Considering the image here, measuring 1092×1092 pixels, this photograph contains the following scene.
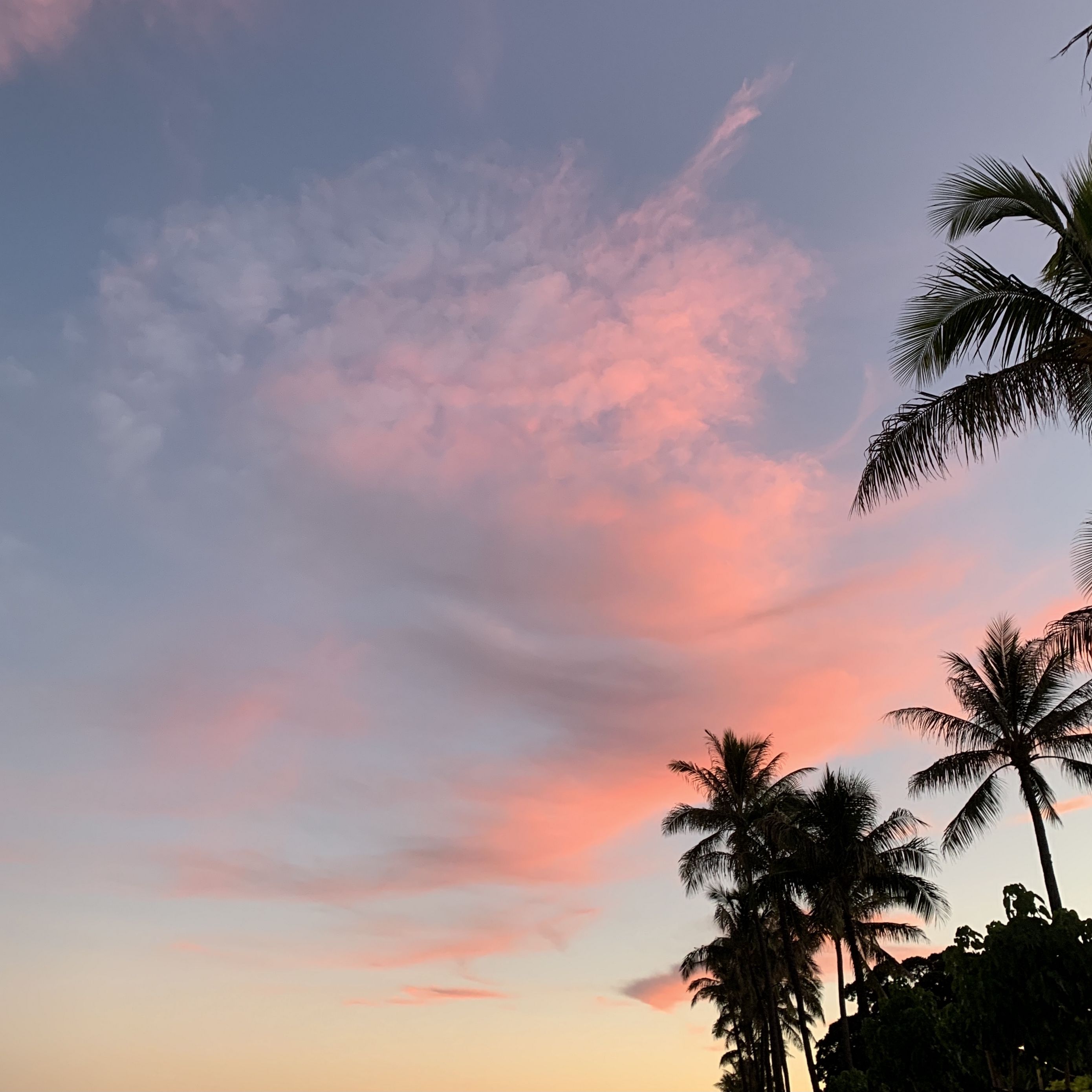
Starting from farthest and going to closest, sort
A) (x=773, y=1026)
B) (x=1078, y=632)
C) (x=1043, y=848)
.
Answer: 1. (x=773, y=1026)
2. (x=1043, y=848)
3. (x=1078, y=632)

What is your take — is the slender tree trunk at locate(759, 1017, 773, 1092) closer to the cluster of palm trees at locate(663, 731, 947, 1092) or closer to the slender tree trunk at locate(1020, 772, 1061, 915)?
the cluster of palm trees at locate(663, 731, 947, 1092)

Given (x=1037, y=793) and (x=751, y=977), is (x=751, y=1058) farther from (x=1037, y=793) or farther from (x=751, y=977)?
(x=1037, y=793)

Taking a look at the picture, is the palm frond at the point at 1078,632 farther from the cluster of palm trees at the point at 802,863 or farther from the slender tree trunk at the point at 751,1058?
the slender tree trunk at the point at 751,1058

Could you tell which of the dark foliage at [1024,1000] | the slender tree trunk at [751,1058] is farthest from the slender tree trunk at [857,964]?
the slender tree trunk at [751,1058]

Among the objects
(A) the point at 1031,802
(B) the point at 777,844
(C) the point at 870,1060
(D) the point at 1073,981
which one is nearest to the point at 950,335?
(D) the point at 1073,981

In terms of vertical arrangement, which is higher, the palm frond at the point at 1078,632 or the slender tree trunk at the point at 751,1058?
the palm frond at the point at 1078,632

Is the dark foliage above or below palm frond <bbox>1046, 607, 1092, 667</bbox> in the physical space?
below

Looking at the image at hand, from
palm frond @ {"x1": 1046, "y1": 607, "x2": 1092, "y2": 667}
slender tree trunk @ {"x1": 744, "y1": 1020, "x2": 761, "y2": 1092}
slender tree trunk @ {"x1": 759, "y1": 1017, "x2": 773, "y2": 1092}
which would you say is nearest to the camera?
palm frond @ {"x1": 1046, "y1": 607, "x2": 1092, "y2": 667}

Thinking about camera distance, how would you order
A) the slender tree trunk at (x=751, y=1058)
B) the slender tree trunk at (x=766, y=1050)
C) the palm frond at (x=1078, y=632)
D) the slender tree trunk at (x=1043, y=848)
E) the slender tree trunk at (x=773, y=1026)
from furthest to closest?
1. the slender tree trunk at (x=751, y=1058)
2. the slender tree trunk at (x=766, y=1050)
3. the slender tree trunk at (x=773, y=1026)
4. the slender tree trunk at (x=1043, y=848)
5. the palm frond at (x=1078, y=632)

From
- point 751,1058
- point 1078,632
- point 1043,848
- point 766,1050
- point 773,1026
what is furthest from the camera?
point 751,1058

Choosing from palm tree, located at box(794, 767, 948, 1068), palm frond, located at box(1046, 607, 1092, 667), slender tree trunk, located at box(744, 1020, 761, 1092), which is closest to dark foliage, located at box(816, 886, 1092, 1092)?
palm frond, located at box(1046, 607, 1092, 667)

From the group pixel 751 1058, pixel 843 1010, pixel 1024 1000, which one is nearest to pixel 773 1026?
pixel 843 1010

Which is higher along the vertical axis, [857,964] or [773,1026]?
[857,964]

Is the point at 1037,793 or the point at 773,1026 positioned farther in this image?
the point at 773,1026
